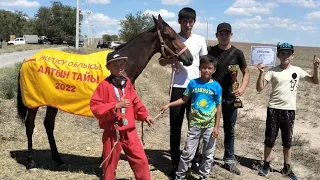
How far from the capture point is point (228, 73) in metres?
5.10

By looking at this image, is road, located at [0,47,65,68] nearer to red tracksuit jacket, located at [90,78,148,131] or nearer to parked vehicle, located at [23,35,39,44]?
red tracksuit jacket, located at [90,78,148,131]

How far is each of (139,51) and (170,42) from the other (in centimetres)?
48

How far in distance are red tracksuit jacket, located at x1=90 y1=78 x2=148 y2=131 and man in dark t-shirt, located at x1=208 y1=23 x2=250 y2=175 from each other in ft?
5.55

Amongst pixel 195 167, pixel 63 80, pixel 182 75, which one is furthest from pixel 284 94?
pixel 63 80

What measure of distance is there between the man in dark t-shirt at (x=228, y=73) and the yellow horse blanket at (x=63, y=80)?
5.36ft

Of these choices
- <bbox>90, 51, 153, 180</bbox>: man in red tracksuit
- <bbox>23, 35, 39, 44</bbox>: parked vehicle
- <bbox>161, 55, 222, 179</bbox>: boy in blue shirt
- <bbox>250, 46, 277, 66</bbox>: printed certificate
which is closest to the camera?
<bbox>90, 51, 153, 180</bbox>: man in red tracksuit

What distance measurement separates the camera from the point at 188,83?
4703 mm

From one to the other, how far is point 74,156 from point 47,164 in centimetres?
52

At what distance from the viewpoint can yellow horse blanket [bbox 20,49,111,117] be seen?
193 inches

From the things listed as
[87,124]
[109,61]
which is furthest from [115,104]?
[87,124]

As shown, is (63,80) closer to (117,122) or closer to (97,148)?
(117,122)

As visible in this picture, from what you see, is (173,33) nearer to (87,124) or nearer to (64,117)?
(87,124)

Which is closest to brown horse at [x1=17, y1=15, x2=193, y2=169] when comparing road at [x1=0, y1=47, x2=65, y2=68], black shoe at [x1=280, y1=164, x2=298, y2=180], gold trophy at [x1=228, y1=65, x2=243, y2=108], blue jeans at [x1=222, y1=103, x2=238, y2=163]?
gold trophy at [x1=228, y1=65, x2=243, y2=108]

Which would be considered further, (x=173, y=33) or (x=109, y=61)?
(x=173, y=33)
